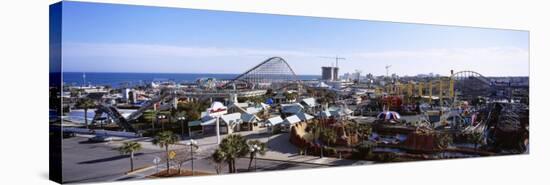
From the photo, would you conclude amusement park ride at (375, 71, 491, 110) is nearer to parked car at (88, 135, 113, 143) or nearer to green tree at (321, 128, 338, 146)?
green tree at (321, 128, 338, 146)

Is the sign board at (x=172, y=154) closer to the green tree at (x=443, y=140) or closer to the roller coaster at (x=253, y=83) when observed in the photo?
the roller coaster at (x=253, y=83)

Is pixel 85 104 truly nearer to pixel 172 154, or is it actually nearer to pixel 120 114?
pixel 120 114

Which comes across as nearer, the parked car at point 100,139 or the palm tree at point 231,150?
the parked car at point 100,139

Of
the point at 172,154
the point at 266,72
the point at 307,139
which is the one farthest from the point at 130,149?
the point at 307,139

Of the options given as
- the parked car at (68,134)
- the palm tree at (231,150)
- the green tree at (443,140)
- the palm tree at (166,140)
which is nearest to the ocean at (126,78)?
the parked car at (68,134)

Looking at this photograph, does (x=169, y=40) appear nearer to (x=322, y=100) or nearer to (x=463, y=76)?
(x=322, y=100)
